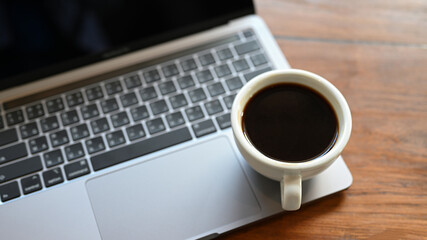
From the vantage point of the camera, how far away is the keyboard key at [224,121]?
0.55 metres

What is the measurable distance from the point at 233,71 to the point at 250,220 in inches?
8.2

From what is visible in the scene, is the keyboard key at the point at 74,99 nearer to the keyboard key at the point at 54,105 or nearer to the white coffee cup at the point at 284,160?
the keyboard key at the point at 54,105

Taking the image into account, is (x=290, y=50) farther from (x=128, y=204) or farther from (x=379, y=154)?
(x=128, y=204)

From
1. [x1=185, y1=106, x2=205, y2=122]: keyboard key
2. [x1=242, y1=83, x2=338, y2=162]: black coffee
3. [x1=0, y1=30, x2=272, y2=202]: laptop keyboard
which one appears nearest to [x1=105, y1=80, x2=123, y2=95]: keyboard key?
[x1=0, y1=30, x2=272, y2=202]: laptop keyboard

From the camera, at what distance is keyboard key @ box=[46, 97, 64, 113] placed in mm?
572

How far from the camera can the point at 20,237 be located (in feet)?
1.60

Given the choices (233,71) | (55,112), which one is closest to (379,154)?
(233,71)

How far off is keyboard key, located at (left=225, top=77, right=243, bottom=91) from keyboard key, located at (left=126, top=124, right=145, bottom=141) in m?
0.13

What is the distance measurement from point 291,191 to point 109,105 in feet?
0.92

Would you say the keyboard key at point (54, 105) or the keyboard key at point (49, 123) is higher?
the keyboard key at point (54, 105)

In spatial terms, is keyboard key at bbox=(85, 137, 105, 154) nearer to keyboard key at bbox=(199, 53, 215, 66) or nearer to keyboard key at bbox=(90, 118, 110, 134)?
keyboard key at bbox=(90, 118, 110, 134)

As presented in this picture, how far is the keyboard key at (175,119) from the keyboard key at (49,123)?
5.8 inches

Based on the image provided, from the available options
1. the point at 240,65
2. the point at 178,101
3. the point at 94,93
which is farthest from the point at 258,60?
the point at 94,93

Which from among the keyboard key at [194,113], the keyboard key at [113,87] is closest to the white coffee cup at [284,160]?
the keyboard key at [194,113]
